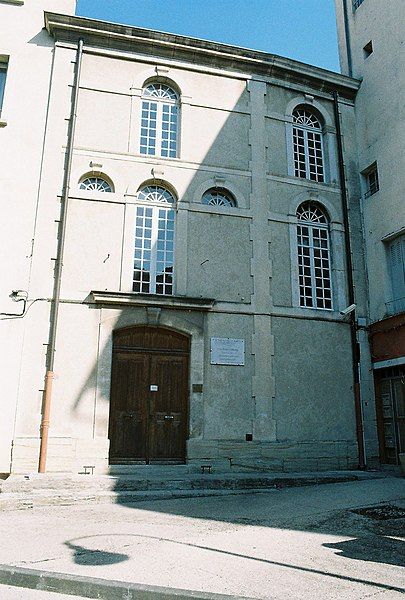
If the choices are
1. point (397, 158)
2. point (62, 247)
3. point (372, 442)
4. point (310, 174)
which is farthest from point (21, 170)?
point (372, 442)

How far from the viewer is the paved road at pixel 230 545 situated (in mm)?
4641

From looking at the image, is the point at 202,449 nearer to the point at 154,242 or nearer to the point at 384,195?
the point at 154,242

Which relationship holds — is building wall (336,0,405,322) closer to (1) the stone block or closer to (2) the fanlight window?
(1) the stone block

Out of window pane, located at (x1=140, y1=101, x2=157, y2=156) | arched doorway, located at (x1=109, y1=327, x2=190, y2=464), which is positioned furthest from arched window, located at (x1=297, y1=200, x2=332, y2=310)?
window pane, located at (x1=140, y1=101, x2=157, y2=156)

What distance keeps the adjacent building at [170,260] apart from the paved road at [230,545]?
2801 millimetres

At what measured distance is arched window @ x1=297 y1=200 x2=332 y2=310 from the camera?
13.3 metres

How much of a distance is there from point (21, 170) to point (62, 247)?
207 cm

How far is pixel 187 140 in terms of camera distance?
13.3 metres

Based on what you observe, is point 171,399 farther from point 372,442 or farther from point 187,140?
point 187,140

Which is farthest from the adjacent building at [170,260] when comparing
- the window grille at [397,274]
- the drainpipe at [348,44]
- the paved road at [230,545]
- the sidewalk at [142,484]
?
the paved road at [230,545]

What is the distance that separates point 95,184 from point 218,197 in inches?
115

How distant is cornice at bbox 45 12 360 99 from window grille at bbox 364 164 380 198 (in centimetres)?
239

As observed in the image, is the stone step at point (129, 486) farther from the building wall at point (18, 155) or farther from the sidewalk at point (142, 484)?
the building wall at point (18, 155)

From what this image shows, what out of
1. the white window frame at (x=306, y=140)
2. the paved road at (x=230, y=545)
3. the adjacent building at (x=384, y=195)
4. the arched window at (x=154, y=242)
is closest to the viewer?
the paved road at (x=230, y=545)
